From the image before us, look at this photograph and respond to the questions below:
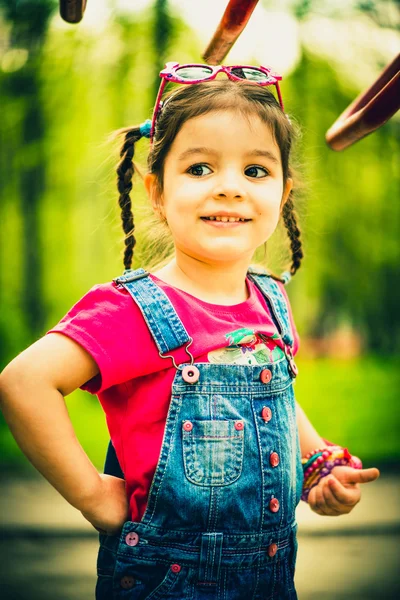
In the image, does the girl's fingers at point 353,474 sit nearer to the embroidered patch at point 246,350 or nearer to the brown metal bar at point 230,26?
the embroidered patch at point 246,350

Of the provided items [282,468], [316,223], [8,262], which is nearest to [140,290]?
[282,468]

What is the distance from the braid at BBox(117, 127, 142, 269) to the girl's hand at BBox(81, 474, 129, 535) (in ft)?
1.93

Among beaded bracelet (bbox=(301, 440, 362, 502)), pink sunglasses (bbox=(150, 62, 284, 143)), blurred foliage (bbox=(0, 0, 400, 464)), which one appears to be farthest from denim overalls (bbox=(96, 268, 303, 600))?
blurred foliage (bbox=(0, 0, 400, 464))

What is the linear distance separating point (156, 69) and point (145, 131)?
15.5 ft

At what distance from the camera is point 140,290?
1551 mm

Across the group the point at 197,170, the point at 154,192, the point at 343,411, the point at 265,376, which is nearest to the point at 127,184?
the point at 154,192

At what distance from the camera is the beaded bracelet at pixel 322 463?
1.79 metres

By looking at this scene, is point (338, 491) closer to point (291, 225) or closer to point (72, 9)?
point (291, 225)

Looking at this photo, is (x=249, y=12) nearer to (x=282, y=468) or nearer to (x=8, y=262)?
(x=282, y=468)

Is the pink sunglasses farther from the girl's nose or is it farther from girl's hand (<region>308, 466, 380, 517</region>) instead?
girl's hand (<region>308, 466, 380, 517</region>)

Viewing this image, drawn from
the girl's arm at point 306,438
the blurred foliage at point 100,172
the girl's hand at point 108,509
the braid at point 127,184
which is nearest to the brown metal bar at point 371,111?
the braid at point 127,184

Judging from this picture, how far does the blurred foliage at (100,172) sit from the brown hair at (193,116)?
378 centimetres

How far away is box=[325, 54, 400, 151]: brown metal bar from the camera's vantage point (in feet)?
4.45

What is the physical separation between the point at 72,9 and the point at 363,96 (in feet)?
2.22
